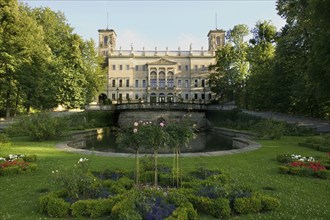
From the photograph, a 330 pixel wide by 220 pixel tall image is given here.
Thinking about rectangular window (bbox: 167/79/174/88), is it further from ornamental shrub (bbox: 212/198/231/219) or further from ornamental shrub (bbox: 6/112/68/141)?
ornamental shrub (bbox: 212/198/231/219)

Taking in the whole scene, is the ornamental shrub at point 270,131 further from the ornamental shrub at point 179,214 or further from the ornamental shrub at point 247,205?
the ornamental shrub at point 179,214

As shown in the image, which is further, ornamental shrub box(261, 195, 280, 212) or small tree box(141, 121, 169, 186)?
small tree box(141, 121, 169, 186)

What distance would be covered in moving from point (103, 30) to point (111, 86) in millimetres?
20033

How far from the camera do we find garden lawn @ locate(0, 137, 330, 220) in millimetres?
5371

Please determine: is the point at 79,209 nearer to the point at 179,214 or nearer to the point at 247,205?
the point at 179,214

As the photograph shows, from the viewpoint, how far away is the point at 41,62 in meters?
31.5

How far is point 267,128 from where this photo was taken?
62.9 ft

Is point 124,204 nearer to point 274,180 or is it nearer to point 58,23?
point 274,180

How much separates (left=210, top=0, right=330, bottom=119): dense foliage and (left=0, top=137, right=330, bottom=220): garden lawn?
11.7 metres

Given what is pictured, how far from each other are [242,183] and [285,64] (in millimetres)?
26289

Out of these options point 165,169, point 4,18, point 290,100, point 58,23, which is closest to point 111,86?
point 58,23

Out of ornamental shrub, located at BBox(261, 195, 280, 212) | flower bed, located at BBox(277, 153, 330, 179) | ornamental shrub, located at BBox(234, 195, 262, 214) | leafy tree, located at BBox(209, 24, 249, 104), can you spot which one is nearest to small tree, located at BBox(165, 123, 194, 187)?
ornamental shrub, located at BBox(234, 195, 262, 214)

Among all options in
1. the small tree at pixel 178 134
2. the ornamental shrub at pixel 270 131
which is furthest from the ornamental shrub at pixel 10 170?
the ornamental shrub at pixel 270 131

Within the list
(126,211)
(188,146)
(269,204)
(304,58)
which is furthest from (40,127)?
(304,58)
